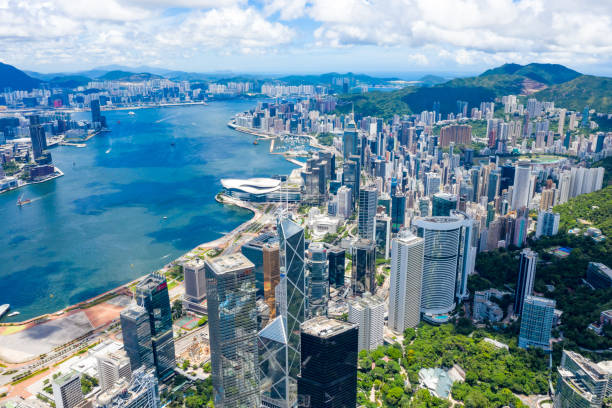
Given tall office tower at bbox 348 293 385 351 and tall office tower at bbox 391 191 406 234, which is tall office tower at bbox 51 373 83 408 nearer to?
tall office tower at bbox 348 293 385 351

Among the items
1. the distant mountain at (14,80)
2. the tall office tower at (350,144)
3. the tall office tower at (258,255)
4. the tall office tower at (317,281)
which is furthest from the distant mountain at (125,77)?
the tall office tower at (317,281)

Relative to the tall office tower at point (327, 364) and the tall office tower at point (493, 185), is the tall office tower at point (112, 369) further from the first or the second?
the tall office tower at point (493, 185)

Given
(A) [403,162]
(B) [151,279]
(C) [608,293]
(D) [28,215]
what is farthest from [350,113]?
(B) [151,279]

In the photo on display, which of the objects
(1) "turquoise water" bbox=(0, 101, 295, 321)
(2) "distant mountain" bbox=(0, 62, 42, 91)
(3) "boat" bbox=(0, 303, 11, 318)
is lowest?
(3) "boat" bbox=(0, 303, 11, 318)

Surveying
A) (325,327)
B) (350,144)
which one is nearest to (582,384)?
(325,327)

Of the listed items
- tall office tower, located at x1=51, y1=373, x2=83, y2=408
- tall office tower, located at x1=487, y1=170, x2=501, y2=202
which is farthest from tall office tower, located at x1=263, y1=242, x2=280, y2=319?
tall office tower, located at x1=487, y1=170, x2=501, y2=202

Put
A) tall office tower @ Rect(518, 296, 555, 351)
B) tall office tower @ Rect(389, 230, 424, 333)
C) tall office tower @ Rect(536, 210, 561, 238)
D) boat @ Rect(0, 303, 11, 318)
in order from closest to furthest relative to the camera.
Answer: tall office tower @ Rect(518, 296, 555, 351), tall office tower @ Rect(389, 230, 424, 333), boat @ Rect(0, 303, 11, 318), tall office tower @ Rect(536, 210, 561, 238)
